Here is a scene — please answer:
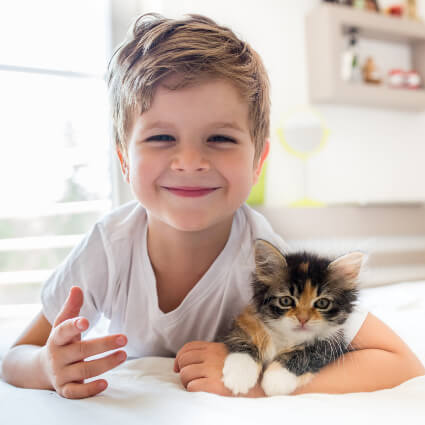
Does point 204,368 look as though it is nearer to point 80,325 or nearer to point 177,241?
point 80,325

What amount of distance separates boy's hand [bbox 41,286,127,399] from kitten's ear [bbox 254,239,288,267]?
0.96 ft

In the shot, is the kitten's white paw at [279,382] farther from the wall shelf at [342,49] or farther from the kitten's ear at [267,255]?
the wall shelf at [342,49]

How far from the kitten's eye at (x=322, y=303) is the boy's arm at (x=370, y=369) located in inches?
4.0

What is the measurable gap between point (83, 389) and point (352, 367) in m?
0.47

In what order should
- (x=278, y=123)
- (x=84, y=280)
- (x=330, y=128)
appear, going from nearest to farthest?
(x=84, y=280) → (x=278, y=123) → (x=330, y=128)

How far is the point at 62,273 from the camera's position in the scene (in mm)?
955

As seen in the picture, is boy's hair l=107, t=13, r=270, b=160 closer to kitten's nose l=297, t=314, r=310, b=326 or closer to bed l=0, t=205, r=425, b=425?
kitten's nose l=297, t=314, r=310, b=326

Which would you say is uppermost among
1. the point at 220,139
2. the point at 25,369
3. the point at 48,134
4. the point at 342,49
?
the point at 342,49

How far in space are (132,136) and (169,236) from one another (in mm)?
266

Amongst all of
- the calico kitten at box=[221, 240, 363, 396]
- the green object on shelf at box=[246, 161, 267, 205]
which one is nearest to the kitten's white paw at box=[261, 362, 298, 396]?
the calico kitten at box=[221, 240, 363, 396]

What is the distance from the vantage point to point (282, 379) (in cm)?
66

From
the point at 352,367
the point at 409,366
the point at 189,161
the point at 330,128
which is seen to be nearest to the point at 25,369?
the point at 189,161

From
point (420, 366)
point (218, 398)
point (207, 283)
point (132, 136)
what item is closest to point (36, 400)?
point (218, 398)

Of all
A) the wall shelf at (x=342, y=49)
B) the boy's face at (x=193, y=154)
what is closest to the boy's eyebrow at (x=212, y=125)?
the boy's face at (x=193, y=154)
